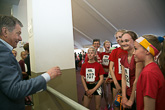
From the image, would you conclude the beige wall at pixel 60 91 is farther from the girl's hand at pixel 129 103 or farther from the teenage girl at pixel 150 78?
the teenage girl at pixel 150 78

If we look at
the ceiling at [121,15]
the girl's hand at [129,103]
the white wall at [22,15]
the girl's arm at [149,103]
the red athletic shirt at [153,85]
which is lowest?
the girl's hand at [129,103]

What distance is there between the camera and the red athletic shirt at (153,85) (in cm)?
86

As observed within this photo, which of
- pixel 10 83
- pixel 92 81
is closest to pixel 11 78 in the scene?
pixel 10 83

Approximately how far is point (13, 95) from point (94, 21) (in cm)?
901

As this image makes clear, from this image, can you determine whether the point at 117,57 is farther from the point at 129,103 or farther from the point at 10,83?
the point at 10,83

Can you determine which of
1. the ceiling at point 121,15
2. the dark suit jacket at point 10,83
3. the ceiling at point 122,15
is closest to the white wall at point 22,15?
the ceiling at point 121,15

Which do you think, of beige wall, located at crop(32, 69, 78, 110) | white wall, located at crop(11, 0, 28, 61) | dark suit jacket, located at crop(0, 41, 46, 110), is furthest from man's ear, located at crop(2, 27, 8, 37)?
white wall, located at crop(11, 0, 28, 61)

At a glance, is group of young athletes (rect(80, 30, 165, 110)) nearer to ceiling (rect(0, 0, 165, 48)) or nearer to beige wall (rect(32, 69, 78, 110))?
beige wall (rect(32, 69, 78, 110))

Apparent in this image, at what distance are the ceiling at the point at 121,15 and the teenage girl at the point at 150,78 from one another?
15.8ft

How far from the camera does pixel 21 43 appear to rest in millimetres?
4059

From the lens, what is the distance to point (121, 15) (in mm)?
7113

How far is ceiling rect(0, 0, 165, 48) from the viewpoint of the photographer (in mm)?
5961

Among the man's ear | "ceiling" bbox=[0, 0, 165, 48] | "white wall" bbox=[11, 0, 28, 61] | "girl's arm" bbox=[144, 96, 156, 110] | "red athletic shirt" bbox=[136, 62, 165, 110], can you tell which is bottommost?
"girl's arm" bbox=[144, 96, 156, 110]

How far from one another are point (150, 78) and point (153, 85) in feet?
0.19
